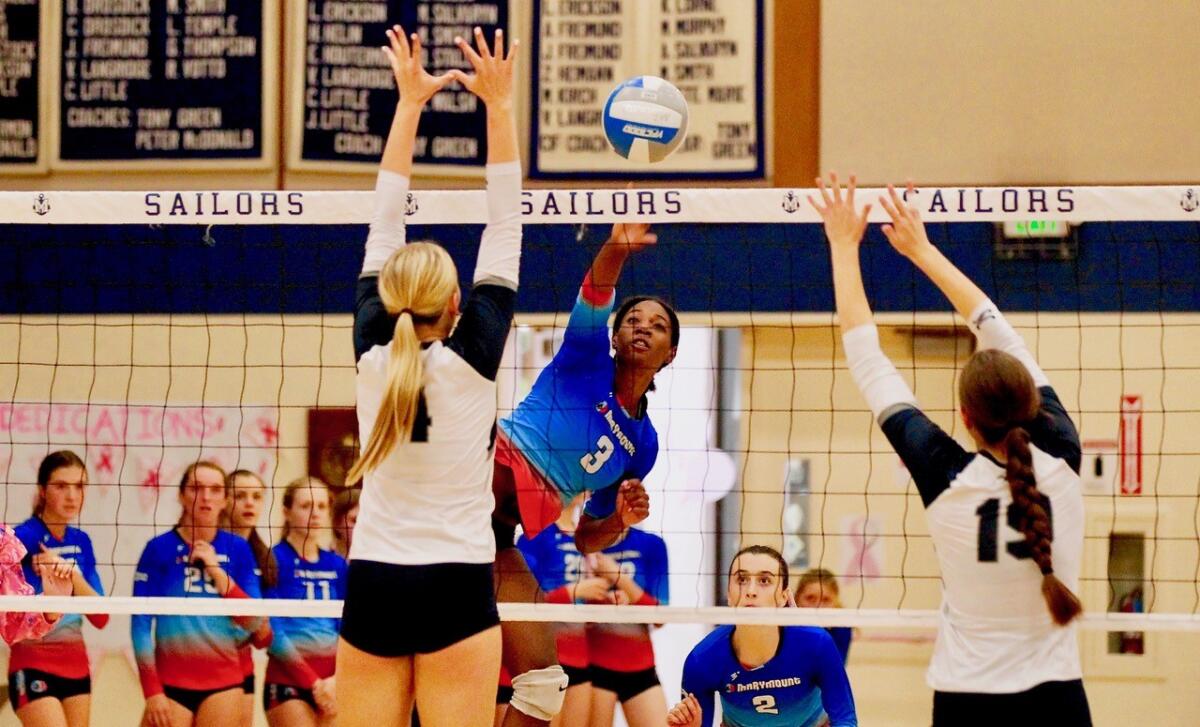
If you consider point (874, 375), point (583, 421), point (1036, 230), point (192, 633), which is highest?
point (1036, 230)

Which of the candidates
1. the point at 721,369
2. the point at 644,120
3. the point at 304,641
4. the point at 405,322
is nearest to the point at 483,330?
the point at 405,322

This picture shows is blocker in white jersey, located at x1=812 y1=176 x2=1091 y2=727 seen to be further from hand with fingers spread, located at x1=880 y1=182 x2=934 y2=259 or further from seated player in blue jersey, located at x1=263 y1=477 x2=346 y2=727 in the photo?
seated player in blue jersey, located at x1=263 y1=477 x2=346 y2=727

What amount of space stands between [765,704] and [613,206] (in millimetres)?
1904

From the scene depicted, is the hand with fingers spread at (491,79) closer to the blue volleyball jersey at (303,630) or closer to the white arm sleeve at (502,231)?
the white arm sleeve at (502,231)

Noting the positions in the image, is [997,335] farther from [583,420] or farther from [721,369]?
[721,369]

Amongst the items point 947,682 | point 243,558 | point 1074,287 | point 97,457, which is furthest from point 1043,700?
point 97,457

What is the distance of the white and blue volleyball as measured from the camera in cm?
525

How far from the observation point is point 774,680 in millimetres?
5344

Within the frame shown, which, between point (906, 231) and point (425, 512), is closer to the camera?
point (425, 512)

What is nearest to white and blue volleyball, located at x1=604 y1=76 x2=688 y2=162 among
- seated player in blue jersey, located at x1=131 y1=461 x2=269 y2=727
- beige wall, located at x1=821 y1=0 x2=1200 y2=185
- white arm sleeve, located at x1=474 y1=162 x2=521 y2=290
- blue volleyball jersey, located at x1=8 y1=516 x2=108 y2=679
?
white arm sleeve, located at x1=474 y1=162 x2=521 y2=290

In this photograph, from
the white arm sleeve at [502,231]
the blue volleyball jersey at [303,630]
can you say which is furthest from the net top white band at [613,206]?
the blue volleyball jersey at [303,630]

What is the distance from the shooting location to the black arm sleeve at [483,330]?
3367 mm

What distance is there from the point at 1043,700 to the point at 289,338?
246 inches

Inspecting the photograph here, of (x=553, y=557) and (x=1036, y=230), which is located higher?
(x=1036, y=230)
